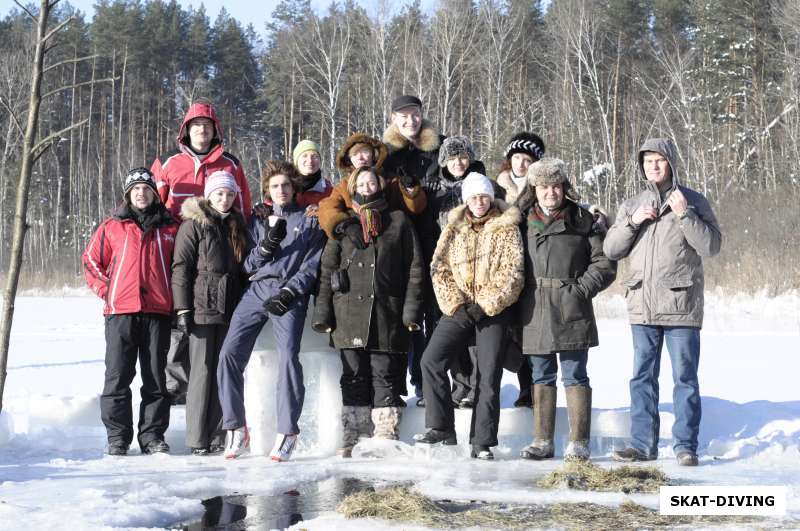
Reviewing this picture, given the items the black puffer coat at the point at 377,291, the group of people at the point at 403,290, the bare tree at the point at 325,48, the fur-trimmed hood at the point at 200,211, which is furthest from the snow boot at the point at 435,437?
the bare tree at the point at 325,48

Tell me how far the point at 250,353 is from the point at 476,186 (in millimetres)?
1862

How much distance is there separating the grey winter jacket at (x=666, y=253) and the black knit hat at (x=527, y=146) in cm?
82

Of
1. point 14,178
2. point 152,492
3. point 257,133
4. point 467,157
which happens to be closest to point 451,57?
point 257,133

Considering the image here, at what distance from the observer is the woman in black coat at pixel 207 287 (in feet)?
19.5

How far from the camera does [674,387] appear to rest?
18.3 ft

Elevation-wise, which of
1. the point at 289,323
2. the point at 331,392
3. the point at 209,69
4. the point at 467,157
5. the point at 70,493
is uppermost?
the point at 209,69

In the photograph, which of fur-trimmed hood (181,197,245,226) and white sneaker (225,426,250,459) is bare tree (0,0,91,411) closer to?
fur-trimmed hood (181,197,245,226)

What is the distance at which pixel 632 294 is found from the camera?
576 centimetres

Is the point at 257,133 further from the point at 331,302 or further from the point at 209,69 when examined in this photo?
the point at 331,302

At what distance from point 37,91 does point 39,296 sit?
24969 mm

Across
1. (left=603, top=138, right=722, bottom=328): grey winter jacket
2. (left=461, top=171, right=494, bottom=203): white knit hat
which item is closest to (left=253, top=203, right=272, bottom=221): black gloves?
(left=461, top=171, right=494, bottom=203): white knit hat

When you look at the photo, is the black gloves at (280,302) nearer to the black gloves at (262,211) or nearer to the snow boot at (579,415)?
the black gloves at (262,211)

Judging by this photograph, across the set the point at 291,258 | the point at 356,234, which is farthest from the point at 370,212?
the point at 291,258

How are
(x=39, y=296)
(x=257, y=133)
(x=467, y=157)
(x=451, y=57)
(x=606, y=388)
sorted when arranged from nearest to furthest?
(x=467, y=157), (x=606, y=388), (x=39, y=296), (x=451, y=57), (x=257, y=133)
